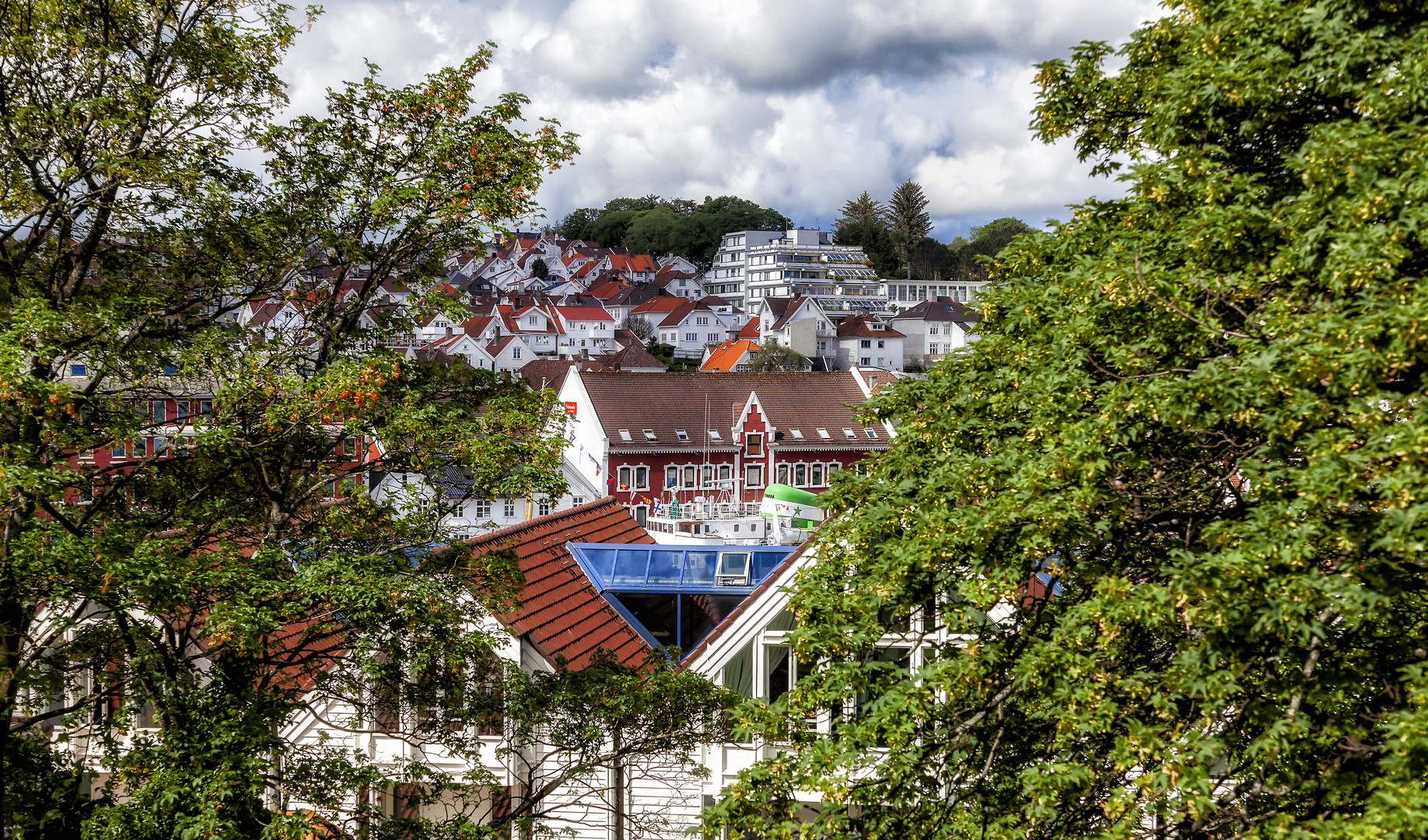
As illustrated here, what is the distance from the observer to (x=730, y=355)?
105312mm

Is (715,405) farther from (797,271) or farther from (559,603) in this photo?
(797,271)

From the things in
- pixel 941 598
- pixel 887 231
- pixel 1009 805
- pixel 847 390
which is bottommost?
pixel 1009 805

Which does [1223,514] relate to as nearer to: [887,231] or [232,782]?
[232,782]

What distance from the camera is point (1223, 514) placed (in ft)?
25.2

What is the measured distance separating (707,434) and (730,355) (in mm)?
48857

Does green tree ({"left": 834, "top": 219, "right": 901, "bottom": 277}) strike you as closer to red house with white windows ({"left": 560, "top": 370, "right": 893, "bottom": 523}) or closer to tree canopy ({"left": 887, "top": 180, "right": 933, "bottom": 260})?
tree canopy ({"left": 887, "top": 180, "right": 933, "bottom": 260})

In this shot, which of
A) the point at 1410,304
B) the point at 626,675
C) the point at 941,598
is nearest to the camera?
the point at 1410,304

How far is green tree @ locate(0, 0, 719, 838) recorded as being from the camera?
8.00 m

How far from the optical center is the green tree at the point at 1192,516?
602cm

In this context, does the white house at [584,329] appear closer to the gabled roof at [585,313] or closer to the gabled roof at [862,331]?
the gabled roof at [585,313]

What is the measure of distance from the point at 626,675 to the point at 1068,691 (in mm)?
5487

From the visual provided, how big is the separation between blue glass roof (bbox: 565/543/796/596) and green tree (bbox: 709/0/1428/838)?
8.47 meters

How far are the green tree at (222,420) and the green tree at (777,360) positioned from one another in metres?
86.8

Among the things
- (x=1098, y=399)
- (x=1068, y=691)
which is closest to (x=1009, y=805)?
(x=1068, y=691)
